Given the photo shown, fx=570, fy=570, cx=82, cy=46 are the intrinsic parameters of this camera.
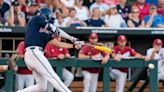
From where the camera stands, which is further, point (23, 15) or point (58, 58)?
point (23, 15)

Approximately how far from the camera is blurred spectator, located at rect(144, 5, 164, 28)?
13.1 metres

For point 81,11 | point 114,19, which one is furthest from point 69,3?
point 114,19

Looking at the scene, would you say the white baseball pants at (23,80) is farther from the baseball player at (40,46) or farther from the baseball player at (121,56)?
the baseball player at (40,46)

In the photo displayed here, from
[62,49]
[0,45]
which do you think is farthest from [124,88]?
[0,45]

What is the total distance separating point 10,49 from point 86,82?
7.00ft

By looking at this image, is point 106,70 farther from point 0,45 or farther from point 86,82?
point 0,45

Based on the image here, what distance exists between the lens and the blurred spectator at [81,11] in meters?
13.1

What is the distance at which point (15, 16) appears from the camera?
41.5 ft

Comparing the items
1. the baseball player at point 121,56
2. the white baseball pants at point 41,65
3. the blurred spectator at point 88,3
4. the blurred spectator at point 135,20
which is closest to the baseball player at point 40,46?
the white baseball pants at point 41,65

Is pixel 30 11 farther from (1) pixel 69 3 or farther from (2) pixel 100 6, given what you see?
(2) pixel 100 6

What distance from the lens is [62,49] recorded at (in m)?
11.7

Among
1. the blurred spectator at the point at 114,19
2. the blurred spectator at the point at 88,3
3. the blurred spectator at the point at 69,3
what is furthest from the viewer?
the blurred spectator at the point at 88,3

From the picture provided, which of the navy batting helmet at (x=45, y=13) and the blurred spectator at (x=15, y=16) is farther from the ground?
the navy batting helmet at (x=45, y=13)

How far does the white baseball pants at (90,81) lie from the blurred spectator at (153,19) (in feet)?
6.66
